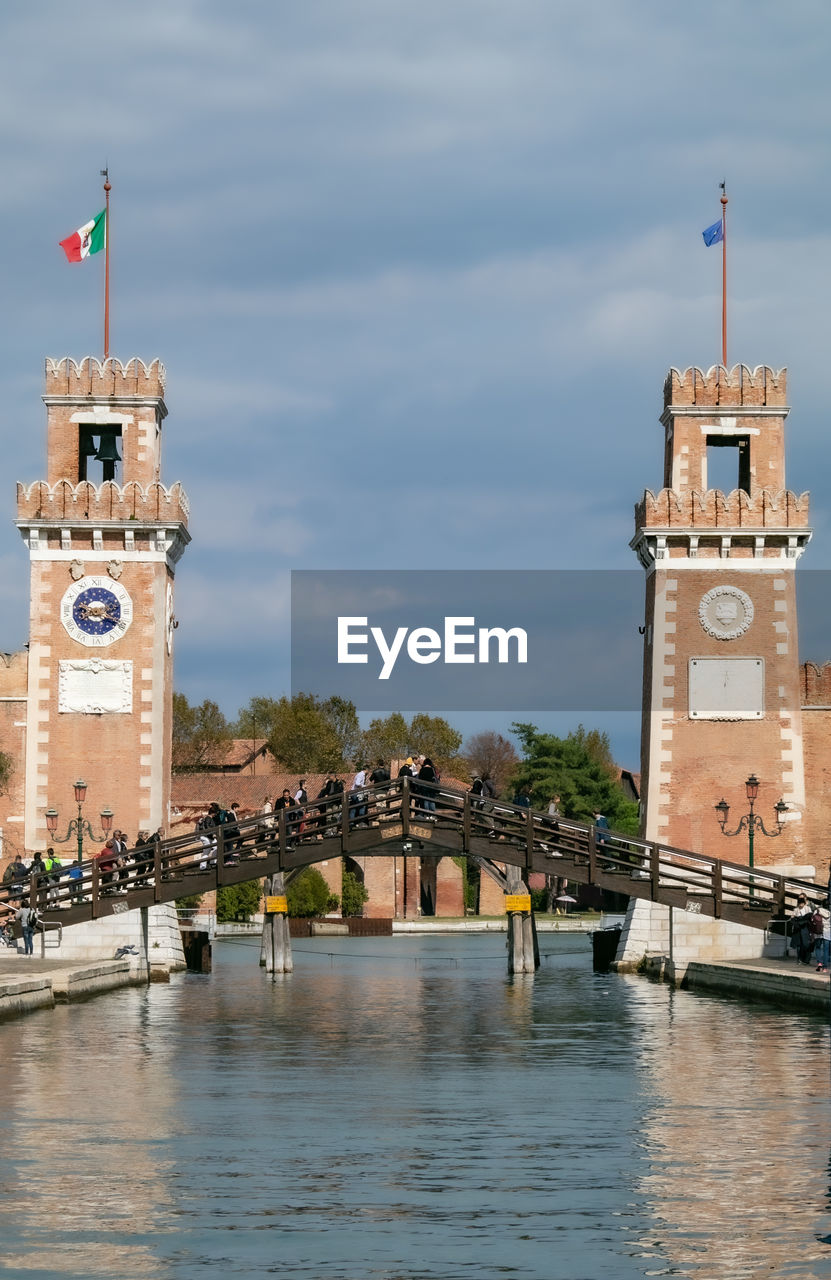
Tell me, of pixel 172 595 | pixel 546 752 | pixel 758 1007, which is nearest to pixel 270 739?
pixel 546 752

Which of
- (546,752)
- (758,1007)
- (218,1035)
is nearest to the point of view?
(218,1035)

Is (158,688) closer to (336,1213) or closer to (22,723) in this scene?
(22,723)

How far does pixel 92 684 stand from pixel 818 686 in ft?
56.3

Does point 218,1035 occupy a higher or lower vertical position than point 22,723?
lower

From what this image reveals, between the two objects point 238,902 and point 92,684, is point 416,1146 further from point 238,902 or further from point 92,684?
point 238,902

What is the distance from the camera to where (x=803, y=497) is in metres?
47.3

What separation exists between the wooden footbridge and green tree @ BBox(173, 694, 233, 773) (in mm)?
72156

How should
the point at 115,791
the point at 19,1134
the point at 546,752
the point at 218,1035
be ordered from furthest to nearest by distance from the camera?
1. the point at 546,752
2. the point at 115,791
3. the point at 218,1035
4. the point at 19,1134

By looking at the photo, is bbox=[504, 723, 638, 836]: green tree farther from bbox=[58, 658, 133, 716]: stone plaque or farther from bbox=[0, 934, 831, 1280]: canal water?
bbox=[0, 934, 831, 1280]: canal water

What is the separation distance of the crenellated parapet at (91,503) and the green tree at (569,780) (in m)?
53.6

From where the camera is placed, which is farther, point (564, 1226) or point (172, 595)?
point (172, 595)

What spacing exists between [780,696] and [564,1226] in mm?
33493

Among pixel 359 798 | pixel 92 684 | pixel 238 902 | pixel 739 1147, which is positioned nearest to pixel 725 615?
pixel 359 798

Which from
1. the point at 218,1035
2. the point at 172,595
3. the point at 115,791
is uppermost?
the point at 172,595
